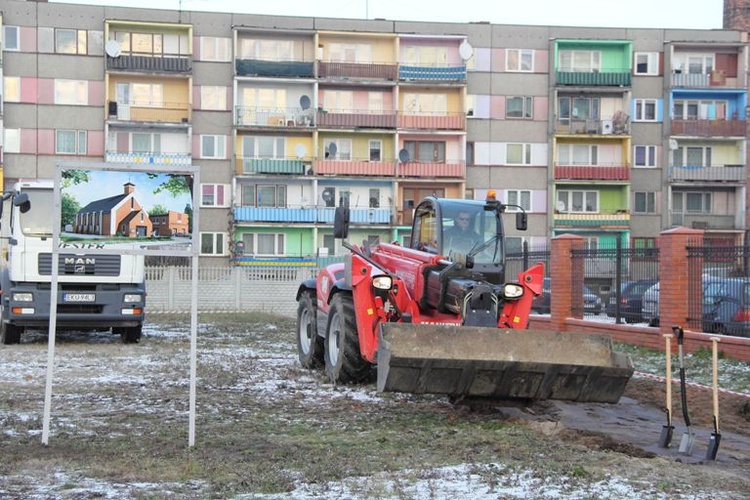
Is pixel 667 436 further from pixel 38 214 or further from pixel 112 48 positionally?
pixel 112 48

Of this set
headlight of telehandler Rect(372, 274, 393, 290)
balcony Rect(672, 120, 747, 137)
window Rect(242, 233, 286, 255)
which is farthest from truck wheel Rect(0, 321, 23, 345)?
balcony Rect(672, 120, 747, 137)

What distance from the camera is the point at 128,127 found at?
48844mm

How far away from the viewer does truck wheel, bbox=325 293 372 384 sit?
12344 mm

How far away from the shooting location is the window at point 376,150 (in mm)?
51219

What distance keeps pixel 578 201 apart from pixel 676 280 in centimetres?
3562

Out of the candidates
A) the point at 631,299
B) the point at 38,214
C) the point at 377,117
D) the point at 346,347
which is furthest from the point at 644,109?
the point at 346,347

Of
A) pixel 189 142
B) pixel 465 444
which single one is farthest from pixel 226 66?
pixel 465 444

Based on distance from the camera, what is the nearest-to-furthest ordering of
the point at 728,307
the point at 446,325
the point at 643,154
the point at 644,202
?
the point at 446,325 < the point at 728,307 < the point at 643,154 < the point at 644,202

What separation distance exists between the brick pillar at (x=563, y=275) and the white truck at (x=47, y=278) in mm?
9139

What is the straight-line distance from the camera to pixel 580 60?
5209cm

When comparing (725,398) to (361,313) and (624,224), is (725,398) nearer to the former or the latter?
(361,313)

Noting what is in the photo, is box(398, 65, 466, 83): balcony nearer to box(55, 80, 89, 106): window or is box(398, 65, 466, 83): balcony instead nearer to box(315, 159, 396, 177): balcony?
box(315, 159, 396, 177): balcony

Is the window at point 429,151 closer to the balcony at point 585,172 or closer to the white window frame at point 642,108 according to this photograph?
the balcony at point 585,172

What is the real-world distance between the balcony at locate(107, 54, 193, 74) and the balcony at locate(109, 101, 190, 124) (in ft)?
5.69
